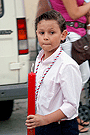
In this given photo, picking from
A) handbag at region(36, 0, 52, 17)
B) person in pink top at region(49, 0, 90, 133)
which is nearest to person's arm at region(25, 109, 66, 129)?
handbag at region(36, 0, 52, 17)

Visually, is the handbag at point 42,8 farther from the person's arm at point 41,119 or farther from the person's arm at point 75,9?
the person's arm at point 41,119

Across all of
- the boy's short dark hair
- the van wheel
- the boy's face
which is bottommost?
the van wheel

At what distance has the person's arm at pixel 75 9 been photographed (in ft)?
9.60

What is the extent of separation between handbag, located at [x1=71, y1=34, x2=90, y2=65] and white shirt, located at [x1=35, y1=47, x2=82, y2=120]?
4.82ft

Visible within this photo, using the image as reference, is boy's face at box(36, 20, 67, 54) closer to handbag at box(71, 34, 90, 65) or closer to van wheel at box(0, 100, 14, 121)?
handbag at box(71, 34, 90, 65)

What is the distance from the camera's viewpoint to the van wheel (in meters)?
4.14

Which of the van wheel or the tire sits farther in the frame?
the van wheel

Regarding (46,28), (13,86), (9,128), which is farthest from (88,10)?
(9,128)

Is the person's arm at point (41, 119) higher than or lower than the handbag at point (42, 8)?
lower

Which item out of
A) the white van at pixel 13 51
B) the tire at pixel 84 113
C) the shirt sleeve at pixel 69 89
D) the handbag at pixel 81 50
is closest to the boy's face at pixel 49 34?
the shirt sleeve at pixel 69 89

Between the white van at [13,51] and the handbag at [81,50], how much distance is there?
64cm

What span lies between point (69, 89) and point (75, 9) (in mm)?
1646

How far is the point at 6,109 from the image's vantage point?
4164mm

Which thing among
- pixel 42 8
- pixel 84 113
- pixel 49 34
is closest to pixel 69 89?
pixel 49 34
